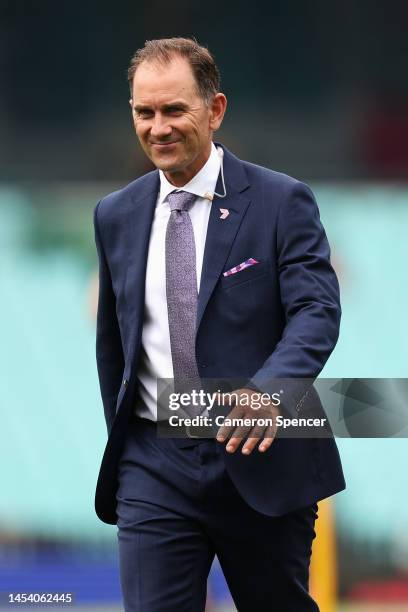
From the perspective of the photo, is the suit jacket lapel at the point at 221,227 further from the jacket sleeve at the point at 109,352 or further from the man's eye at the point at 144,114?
the jacket sleeve at the point at 109,352

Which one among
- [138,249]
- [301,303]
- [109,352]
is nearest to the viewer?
[301,303]

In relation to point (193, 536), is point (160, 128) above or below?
above

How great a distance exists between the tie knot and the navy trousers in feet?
1.99

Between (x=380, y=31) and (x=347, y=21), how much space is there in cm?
16

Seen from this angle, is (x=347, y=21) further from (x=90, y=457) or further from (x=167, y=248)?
(x=167, y=248)

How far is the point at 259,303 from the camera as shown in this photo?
3.86 metres

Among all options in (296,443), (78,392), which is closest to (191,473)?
(296,443)

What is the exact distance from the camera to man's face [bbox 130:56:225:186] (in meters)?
3.85

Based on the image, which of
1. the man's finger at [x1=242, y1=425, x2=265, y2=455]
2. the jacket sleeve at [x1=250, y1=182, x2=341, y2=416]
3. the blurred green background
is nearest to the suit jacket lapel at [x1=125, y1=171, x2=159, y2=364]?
the jacket sleeve at [x1=250, y1=182, x2=341, y2=416]

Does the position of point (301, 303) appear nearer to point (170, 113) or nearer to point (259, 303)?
point (259, 303)

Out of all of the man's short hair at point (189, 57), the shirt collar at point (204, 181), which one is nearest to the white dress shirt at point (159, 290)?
the shirt collar at point (204, 181)

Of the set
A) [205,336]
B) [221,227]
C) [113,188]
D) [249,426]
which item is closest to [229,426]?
[249,426]

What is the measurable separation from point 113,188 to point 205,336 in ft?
9.18

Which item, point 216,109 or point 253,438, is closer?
point 253,438
